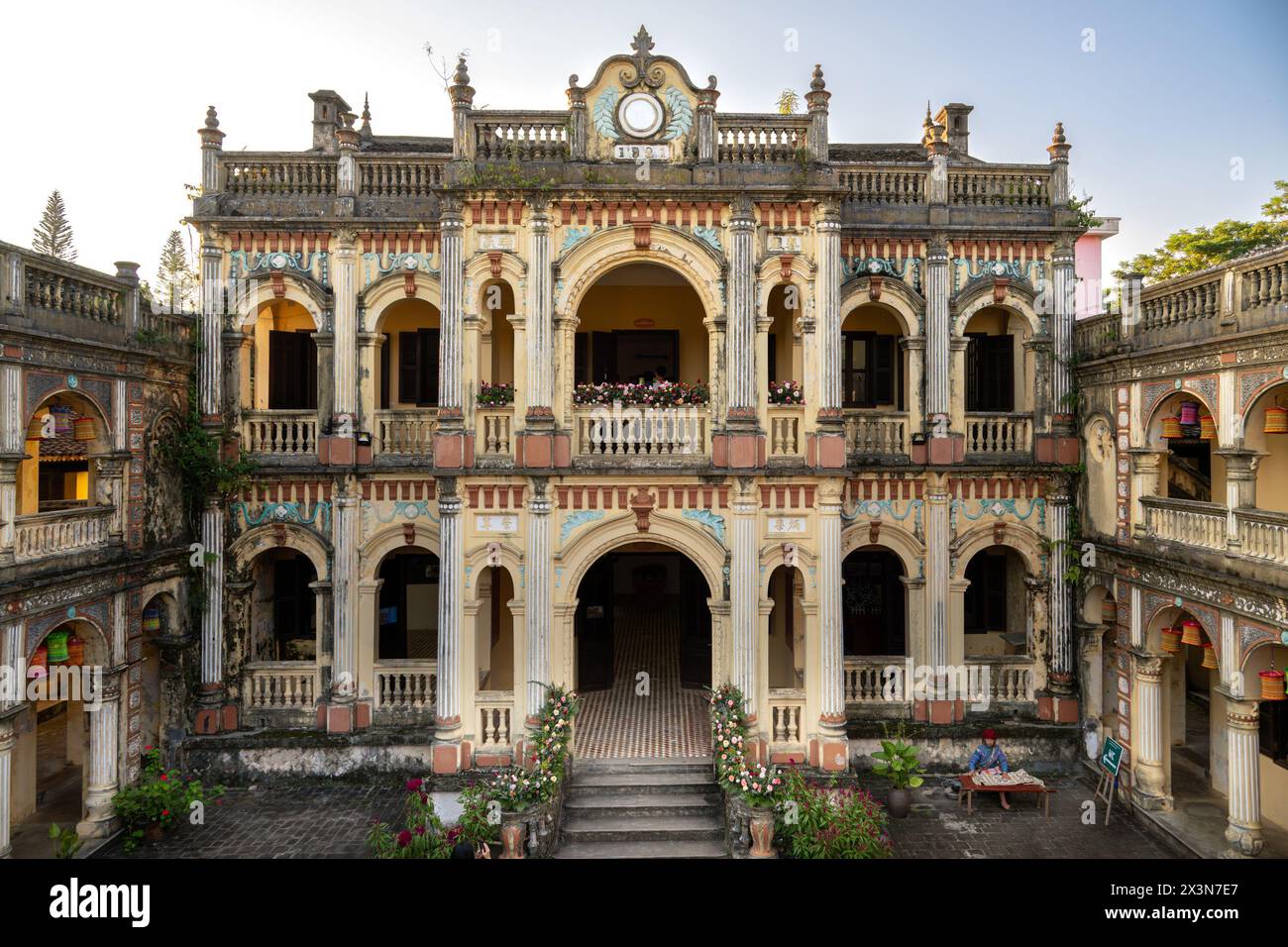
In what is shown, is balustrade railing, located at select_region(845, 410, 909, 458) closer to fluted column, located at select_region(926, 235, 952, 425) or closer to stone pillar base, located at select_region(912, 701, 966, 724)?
fluted column, located at select_region(926, 235, 952, 425)

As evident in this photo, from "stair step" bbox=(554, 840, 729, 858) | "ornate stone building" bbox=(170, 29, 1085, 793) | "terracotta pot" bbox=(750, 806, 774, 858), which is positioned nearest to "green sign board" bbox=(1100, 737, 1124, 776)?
"ornate stone building" bbox=(170, 29, 1085, 793)

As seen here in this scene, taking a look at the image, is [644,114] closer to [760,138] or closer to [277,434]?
[760,138]

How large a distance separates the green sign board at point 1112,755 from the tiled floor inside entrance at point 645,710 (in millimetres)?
7018

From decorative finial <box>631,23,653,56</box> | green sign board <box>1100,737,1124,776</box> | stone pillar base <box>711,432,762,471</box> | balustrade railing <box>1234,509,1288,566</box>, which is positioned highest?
decorative finial <box>631,23,653,56</box>

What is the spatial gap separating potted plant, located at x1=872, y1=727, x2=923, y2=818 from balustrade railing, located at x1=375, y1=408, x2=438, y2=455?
1061 cm

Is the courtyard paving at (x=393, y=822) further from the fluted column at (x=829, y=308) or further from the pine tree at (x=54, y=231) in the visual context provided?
the pine tree at (x=54, y=231)

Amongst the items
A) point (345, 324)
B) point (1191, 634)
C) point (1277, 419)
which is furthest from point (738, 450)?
point (345, 324)

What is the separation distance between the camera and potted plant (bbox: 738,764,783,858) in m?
10.3

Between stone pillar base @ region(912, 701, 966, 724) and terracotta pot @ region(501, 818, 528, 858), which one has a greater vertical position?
stone pillar base @ region(912, 701, 966, 724)

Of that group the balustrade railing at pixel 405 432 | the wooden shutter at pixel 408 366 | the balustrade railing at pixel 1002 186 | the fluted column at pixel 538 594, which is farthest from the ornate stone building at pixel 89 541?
the balustrade railing at pixel 1002 186

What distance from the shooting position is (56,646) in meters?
11.4

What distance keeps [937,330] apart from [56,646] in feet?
56.2

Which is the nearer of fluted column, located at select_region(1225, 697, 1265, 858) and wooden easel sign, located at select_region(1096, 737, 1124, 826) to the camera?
fluted column, located at select_region(1225, 697, 1265, 858)
